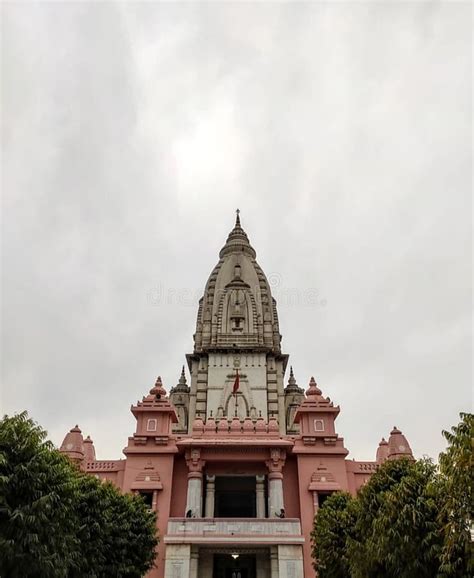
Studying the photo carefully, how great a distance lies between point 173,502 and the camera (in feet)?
82.3

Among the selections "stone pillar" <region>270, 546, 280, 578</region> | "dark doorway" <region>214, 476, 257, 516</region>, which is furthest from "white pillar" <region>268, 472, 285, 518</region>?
"dark doorway" <region>214, 476, 257, 516</region>

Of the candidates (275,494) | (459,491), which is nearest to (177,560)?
(275,494)

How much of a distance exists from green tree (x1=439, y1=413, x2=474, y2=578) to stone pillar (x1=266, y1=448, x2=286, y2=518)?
12600 millimetres

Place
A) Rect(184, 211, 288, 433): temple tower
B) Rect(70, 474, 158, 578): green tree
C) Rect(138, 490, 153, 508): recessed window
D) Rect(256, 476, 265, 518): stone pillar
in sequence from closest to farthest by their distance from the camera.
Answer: Rect(70, 474, 158, 578): green tree < Rect(256, 476, 265, 518): stone pillar < Rect(138, 490, 153, 508): recessed window < Rect(184, 211, 288, 433): temple tower

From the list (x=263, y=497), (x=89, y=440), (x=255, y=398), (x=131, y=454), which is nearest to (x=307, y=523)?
(x=263, y=497)

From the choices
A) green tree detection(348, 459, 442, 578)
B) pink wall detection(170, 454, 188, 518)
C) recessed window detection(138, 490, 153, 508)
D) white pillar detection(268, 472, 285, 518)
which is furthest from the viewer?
pink wall detection(170, 454, 188, 518)

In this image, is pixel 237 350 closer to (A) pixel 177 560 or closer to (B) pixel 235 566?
(B) pixel 235 566

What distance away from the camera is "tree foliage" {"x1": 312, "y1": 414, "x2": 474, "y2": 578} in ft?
37.5

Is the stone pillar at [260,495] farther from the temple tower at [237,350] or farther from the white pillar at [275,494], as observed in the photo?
the temple tower at [237,350]

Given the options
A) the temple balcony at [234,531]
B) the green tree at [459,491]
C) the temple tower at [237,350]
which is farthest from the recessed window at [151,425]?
the green tree at [459,491]

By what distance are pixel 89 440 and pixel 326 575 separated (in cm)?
1596

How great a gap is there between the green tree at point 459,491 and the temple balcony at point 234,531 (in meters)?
11.7

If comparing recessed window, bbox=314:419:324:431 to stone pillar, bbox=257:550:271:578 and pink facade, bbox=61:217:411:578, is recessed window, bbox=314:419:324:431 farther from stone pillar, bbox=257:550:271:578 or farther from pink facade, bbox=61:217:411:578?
stone pillar, bbox=257:550:271:578

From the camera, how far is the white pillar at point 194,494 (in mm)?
23823
